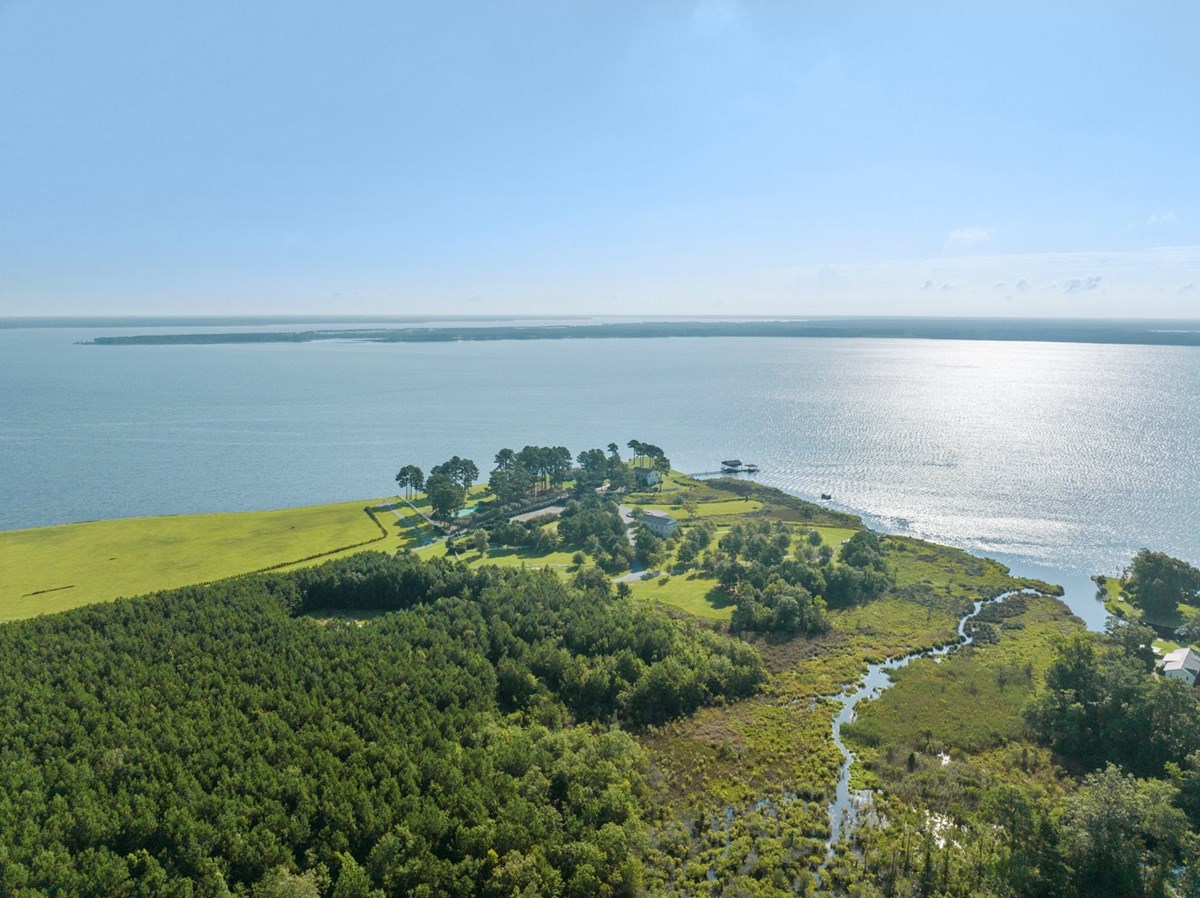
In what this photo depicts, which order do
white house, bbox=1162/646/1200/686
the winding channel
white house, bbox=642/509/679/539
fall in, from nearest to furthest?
the winding channel < white house, bbox=1162/646/1200/686 < white house, bbox=642/509/679/539

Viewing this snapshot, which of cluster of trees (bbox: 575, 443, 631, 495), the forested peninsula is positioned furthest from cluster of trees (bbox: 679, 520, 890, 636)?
cluster of trees (bbox: 575, 443, 631, 495)

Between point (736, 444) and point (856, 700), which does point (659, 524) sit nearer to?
point (856, 700)

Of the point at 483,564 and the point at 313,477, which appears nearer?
the point at 483,564

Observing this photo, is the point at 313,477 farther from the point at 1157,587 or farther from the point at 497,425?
the point at 1157,587

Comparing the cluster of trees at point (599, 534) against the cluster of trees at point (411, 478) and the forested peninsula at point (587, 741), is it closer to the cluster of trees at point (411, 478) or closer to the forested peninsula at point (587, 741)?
the forested peninsula at point (587, 741)

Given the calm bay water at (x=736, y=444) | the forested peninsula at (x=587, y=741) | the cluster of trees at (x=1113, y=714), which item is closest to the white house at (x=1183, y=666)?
the forested peninsula at (x=587, y=741)

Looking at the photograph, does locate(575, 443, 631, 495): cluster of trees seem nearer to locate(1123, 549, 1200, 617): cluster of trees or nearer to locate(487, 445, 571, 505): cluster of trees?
locate(487, 445, 571, 505): cluster of trees

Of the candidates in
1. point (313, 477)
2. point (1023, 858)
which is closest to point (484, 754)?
point (1023, 858)
